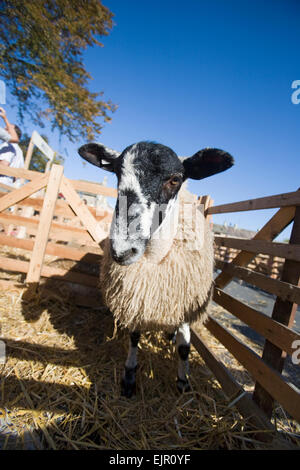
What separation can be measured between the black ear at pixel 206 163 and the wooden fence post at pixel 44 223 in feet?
6.49

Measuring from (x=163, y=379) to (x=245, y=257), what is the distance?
5.00 feet

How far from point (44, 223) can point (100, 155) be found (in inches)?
57.7

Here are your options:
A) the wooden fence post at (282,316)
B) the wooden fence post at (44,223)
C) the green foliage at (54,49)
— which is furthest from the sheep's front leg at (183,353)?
the green foliage at (54,49)

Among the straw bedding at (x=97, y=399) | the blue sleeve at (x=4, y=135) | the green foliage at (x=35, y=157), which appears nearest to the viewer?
the straw bedding at (x=97, y=399)

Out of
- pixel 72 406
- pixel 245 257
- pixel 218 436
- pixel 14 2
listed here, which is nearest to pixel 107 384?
pixel 72 406

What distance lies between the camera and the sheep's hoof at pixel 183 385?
1.95 metres

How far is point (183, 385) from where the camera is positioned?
1.97 m

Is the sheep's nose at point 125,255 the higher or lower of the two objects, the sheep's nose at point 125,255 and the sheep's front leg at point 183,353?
the higher

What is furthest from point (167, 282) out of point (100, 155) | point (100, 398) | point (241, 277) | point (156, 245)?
point (100, 155)

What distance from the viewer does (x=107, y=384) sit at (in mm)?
1915

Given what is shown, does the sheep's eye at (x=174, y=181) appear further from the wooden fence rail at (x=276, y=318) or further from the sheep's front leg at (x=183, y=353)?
the sheep's front leg at (x=183, y=353)

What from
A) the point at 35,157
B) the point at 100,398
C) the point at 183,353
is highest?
the point at 35,157

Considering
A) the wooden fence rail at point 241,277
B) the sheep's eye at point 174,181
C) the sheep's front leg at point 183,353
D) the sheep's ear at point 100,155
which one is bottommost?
the sheep's front leg at point 183,353

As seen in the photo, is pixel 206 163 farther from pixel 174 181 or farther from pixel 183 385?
pixel 183 385
